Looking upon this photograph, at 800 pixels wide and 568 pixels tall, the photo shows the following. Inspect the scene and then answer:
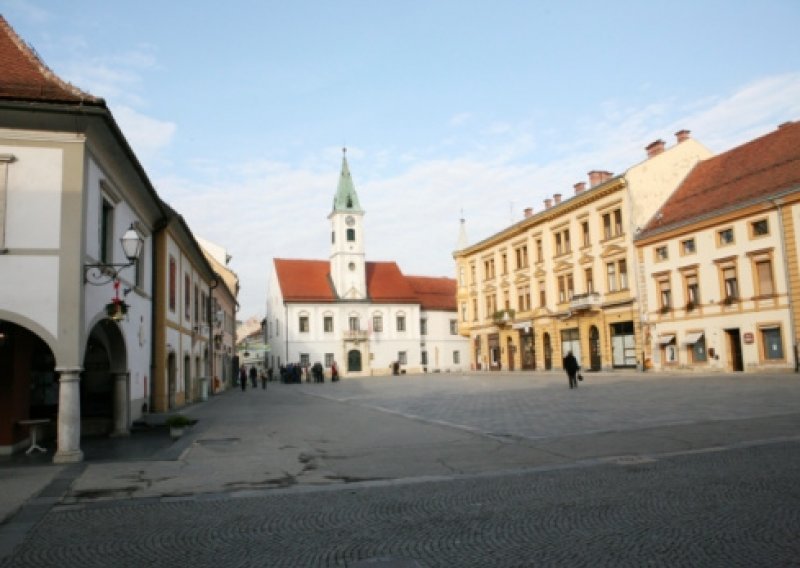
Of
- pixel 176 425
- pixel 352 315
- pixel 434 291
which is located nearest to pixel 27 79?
pixel 176 425

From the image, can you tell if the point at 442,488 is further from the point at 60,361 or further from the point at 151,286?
the point at 151,286

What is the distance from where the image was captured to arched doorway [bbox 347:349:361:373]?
69.8m

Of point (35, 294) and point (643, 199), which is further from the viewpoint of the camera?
point (643, 199)

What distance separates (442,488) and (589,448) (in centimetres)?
386

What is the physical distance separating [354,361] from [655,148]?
126ft

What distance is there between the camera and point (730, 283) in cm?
3494

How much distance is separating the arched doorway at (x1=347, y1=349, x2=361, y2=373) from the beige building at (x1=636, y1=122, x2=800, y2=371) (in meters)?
36.1

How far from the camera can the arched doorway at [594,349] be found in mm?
→ 45438

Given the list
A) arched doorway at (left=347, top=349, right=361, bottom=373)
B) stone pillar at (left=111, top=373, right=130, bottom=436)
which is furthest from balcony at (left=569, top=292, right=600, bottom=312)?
stone pillar at (left=111, top=373, right=130, bottom=436)

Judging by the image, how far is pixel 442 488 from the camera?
8297 millimetres

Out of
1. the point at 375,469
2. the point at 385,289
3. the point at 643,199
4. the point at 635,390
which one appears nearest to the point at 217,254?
the point at 385,289

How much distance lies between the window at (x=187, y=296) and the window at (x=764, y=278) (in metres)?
27.7

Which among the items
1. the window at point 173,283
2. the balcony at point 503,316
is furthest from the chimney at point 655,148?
the window at point 173,283

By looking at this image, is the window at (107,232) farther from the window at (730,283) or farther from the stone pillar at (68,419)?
the window at (730,283)
